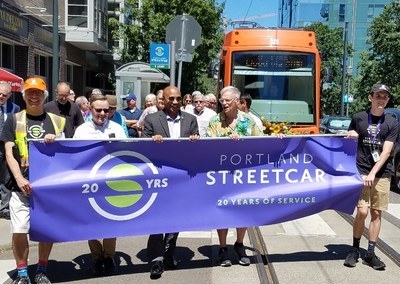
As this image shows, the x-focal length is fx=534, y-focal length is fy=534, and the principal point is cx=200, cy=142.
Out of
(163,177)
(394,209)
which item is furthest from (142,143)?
(394,209)

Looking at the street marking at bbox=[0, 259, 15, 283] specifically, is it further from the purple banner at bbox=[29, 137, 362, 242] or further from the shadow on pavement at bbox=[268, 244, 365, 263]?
the shadow on pavement at bbox=[268, 244, 365, 263]

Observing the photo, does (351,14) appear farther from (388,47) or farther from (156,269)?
(156,269)

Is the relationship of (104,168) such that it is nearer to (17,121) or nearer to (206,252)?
(17,121)

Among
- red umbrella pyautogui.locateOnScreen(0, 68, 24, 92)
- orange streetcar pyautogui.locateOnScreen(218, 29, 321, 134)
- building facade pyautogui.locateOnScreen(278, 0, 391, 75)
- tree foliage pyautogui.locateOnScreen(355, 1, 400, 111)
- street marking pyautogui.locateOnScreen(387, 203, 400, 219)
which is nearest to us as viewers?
street marking pyautogui.locateOnScreen(387, 203, 400, 219)

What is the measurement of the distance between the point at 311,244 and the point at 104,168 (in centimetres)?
301

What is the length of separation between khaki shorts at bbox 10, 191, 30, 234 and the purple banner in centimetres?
6

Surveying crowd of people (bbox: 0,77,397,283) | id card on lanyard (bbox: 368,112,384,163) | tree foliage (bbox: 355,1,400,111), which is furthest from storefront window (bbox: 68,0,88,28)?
id card on lanyard (bbox: 368,112,384,163)

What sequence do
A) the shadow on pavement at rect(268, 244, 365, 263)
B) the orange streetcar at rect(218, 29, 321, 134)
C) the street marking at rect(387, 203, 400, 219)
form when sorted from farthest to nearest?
1. the orange streetcar at rect(218, 29, 321, 134)
2. the street marking at rect(387, 203, 400, 219)
3. the shadow on pavement at rect(268, 244, 365, 263)

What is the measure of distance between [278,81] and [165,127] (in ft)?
23.2

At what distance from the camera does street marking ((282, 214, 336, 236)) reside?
7355mm

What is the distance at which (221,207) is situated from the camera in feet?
18.2

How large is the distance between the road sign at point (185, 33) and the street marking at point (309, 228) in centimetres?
360

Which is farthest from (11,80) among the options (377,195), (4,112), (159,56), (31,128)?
(377,195)

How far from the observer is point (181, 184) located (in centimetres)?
543
